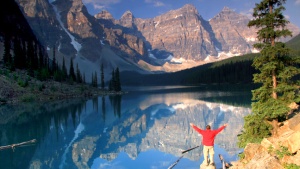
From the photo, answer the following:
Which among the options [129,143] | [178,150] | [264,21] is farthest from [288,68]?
[129,143]

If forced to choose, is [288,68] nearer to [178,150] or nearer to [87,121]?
[178,150]

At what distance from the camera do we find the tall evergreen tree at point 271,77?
1730 cm

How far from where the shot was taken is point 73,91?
102 metres

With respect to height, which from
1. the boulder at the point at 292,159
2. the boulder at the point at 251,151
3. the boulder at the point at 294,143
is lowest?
the boulder at the point at 251,151

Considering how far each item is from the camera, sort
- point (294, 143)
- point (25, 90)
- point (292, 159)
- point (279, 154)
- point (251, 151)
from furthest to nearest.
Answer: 1. point (25, 90)
2. point (251, 151)
3. point (279, 154)
4. point (294, 143)
5. point (292, 159)

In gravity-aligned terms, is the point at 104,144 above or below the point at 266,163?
below

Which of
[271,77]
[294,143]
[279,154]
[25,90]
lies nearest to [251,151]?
[279,154]

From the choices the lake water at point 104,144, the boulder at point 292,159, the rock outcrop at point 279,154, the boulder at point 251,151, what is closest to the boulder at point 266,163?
the rock outcrop at point 279,154

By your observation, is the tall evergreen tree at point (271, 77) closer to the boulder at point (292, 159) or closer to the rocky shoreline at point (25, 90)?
the boulder at point (292, 159)

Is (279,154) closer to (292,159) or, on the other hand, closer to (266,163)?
(292,159)

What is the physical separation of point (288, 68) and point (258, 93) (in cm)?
249

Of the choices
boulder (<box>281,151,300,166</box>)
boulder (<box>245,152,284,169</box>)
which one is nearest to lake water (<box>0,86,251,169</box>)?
boulder (<box>245,152,284,169</box>)

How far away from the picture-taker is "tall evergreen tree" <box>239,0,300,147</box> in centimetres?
1730

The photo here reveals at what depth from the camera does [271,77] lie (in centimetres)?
1881
